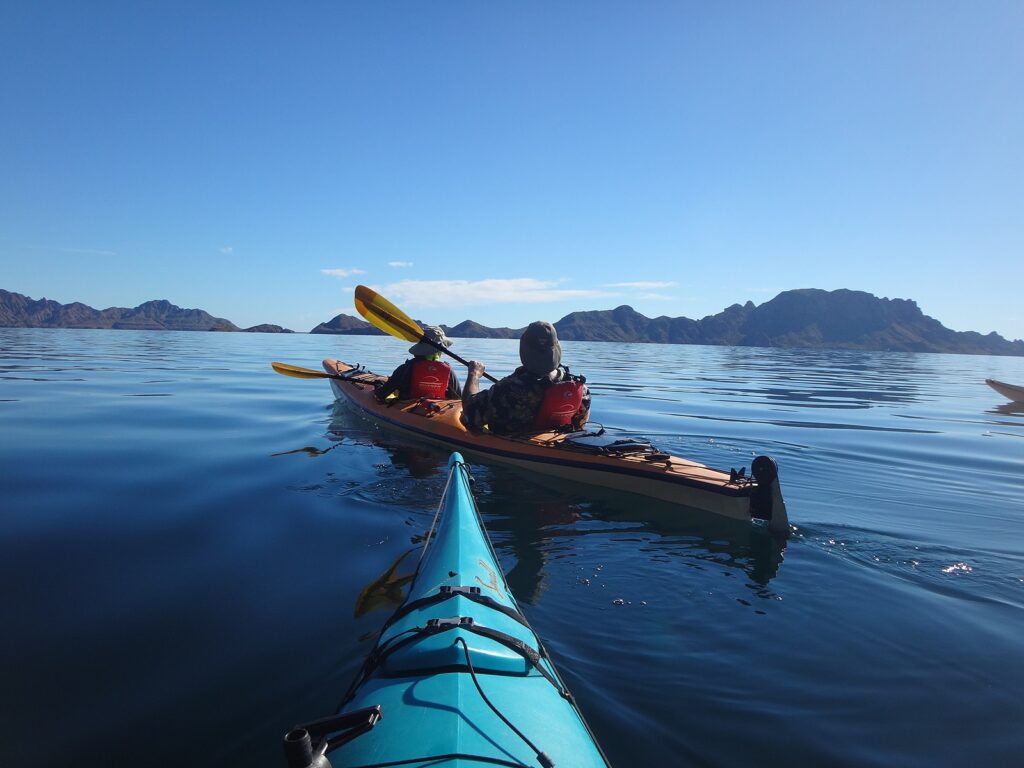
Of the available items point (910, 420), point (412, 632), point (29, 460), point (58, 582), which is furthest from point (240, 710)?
point (910, 420)

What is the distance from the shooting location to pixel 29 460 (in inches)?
289

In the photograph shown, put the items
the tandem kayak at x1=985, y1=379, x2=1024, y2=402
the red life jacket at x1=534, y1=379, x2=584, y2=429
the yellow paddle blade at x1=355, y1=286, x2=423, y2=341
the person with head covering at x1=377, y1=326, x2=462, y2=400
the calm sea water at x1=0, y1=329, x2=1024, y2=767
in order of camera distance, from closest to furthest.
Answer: the calm sea water at x1=0, y1=329, x2=1024, y2=767 < the red life jacket at x1=534, y1=379, x2=584, y2=429 < the person with head covering at x1=377, y1=326, x2=462, y2=400 < the yellow paddle blade at x1=355, y1=286, x2=423, y2=341 < the tandem kayak at x1=985, y1=379, x2=1024, y2=402

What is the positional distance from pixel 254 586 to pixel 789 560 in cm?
445

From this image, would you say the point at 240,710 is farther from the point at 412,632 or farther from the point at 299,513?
the point at 299,513

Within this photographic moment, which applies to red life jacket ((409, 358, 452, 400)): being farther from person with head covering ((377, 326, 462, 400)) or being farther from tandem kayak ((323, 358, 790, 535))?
tandem kayak ((323, 358, 790, 535))

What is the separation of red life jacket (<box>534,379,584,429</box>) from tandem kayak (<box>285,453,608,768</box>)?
4728mm

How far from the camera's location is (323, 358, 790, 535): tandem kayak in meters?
5.48

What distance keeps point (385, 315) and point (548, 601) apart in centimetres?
876

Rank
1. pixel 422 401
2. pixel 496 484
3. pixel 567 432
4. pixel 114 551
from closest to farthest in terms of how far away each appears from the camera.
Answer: pixel 114 551 < pixel 496 484 < pixel 567 432 < pixel 422 401

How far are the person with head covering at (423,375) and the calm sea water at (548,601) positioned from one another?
163 cm

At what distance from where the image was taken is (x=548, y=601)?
4102 millimetres

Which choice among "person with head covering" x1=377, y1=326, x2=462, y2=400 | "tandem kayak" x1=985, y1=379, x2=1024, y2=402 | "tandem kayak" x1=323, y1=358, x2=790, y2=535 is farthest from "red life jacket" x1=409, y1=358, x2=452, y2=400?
"tandem kayak" x1=985, y1=379, x2=1024, y2=402

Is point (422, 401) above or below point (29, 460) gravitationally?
above

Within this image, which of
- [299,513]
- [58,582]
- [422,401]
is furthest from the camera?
[422,401]
